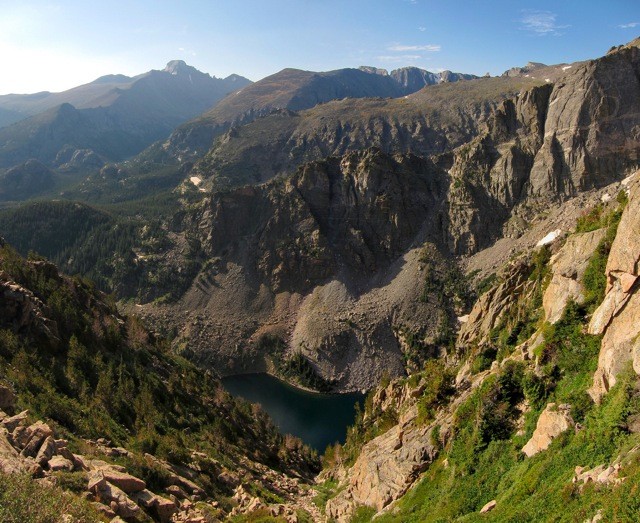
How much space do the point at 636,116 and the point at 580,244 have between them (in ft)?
347

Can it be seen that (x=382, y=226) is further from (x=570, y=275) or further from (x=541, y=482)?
(x=541, y=482)

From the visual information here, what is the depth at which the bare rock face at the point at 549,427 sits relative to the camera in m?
23.8

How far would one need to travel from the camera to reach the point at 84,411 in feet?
146

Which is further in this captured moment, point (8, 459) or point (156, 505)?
point (156, 505)

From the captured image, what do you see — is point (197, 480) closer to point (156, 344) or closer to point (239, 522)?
point (239, 522)

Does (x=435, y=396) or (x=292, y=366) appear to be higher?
(x=435, y=396)

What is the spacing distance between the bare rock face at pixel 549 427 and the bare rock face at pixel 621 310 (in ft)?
5.74

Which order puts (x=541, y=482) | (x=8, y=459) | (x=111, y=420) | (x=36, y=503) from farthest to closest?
(x=111, y=420) < (x=8, y=459) < (x=541, y=482) < (x=36, y=503)

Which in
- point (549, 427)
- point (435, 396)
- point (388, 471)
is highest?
point (549, 427)

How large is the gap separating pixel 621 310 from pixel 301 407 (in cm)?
8193

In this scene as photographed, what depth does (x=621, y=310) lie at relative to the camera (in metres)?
25.2

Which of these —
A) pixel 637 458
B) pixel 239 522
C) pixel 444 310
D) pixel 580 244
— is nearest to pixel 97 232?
pixel 444 310

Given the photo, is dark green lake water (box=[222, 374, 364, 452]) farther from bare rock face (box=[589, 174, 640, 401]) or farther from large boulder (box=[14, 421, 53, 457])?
bare rock face (box=[589, 174, 640, 401])

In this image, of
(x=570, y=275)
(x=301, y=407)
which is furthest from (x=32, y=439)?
(x=301, y=407)
